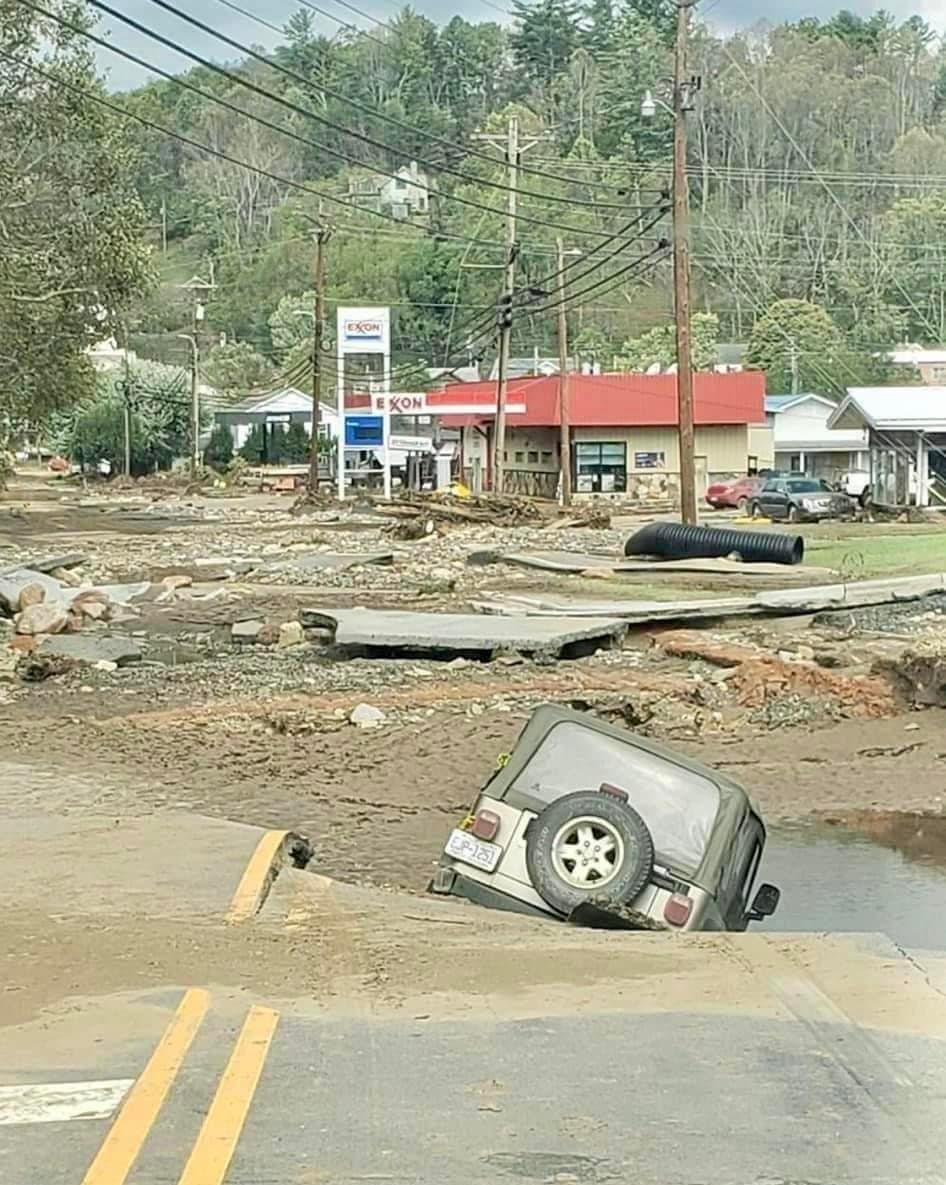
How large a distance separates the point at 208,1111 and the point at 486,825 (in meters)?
4.09

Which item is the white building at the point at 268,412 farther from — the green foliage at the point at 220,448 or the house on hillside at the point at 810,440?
the house on hillside at the point at 810,440

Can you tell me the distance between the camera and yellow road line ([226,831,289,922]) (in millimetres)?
9102

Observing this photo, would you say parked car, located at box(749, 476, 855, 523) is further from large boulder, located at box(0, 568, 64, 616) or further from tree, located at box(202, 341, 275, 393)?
tree, located at box(202, 341, 275, 393)

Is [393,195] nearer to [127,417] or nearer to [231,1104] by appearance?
[127,417]

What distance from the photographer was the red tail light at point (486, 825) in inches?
387

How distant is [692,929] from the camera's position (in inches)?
368

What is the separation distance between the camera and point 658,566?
1342 inches

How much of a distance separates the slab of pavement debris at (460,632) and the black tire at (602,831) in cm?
1242

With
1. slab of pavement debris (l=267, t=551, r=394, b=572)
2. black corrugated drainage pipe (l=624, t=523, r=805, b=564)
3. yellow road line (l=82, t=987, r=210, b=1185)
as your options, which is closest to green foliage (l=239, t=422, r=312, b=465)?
slab of pavement debris (l=267, t=551, r=394, b=572)

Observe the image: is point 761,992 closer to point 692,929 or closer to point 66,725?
point 692,929

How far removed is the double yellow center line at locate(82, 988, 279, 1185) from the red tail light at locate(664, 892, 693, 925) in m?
2.76

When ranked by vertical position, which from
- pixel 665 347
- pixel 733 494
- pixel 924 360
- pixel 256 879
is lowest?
pixel 256 879

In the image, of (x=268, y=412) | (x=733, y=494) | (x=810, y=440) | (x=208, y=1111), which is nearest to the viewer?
(x=208, y=1111)

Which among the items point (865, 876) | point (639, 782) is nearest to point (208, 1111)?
point (639, 782)
